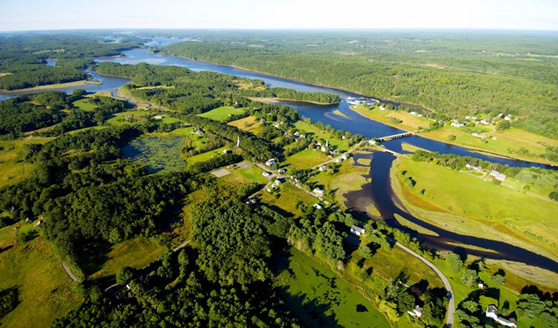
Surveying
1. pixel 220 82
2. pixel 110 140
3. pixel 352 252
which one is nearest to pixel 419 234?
pixel 352 252

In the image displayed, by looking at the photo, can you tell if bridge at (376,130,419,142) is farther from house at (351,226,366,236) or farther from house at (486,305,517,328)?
house at (486,305,517,328)

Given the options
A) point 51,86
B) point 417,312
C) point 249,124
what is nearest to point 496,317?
point 417,312

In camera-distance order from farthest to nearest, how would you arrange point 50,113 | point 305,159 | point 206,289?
point 50,113
point 305,159
point 206,289

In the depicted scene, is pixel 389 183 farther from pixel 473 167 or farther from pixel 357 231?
pixel 473 167

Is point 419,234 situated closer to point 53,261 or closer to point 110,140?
point 53,261

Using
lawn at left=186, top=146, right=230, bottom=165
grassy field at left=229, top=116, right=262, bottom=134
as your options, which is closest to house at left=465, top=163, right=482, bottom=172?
grassy field at left=229, top=116, right=262, bottom=134

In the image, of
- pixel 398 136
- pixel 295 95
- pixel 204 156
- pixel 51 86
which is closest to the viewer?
pixel 204 156

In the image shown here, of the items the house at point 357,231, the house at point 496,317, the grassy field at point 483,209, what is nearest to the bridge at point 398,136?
the grassy field at point 483,209
